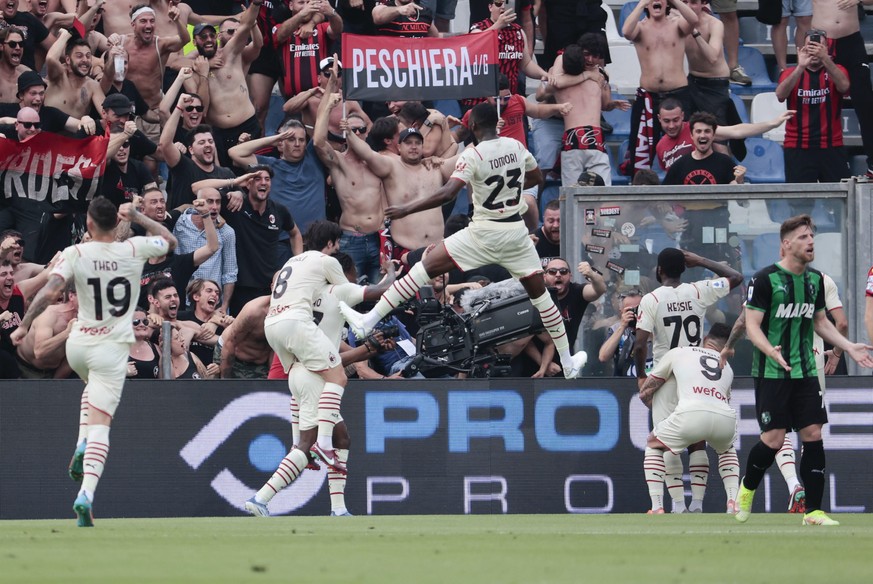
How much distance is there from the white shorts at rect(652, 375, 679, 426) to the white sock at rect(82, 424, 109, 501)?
5.28m

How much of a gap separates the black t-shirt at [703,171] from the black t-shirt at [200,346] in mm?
5378

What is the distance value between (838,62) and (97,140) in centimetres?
961

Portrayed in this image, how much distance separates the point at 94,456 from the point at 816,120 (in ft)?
35.3

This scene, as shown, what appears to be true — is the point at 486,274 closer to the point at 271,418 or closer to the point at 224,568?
the point at 271,418

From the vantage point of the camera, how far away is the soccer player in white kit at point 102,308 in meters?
11.2

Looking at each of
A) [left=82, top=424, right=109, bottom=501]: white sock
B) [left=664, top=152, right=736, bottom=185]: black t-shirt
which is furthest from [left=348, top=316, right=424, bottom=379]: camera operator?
[left=82, top=424, right=109, bottom=501]: white sock

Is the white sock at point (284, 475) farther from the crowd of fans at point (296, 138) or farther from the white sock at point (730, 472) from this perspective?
the white sock at point (730, 472)

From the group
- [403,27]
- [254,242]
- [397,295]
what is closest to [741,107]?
[403,27]

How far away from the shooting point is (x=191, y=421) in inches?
564

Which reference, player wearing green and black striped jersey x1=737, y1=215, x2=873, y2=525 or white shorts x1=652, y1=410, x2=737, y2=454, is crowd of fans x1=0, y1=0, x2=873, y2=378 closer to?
white shorts x1=652, y1=410, x2=737, y2=454

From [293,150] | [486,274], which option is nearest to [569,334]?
→ [486,274]

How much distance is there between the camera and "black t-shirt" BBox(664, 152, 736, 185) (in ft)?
54.1

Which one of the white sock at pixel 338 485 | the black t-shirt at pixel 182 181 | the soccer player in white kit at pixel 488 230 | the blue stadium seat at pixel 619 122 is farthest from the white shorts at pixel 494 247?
the blue stadium seat at pixel 619 122

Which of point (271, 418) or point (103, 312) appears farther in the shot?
point (271, 418)
